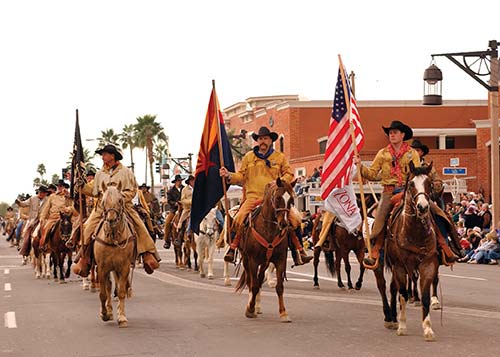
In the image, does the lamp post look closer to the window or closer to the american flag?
the american flag

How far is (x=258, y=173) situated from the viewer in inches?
610

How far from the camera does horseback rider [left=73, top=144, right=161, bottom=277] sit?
14938 millimetres

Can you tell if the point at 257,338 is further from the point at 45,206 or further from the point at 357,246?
the point at 45,206

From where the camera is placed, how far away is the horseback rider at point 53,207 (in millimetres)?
24969

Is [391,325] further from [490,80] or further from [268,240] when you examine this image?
[490,80]

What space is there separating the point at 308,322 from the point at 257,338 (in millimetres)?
1890

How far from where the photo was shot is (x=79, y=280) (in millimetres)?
24812

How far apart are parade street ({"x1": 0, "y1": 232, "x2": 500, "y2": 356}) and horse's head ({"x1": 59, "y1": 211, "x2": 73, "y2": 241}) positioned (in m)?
1.99

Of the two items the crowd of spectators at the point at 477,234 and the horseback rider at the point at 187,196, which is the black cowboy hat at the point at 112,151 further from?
the crowd of spectators at the point at 477,234

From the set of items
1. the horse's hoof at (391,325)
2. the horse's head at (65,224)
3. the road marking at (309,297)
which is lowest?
the road marking at (309,297)

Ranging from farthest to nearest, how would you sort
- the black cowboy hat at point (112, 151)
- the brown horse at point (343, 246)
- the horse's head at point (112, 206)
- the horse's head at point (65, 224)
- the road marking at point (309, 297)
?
1. the horse's head at point (65, 224)
2. the brown horse at point (343, 246)
3. the road marking at point (309, 297)
4. the black cowboy hat at point (112, 151)
5. the horse's head at point (112, 206)

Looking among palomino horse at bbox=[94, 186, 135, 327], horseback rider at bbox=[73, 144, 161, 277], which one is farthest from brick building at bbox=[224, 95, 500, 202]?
palomino horse at bbox=[94, 186, 135, 327]

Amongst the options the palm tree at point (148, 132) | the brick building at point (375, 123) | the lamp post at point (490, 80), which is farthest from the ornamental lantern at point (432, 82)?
the palm tree at point (148, 132)

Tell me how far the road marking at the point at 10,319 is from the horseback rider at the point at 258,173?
3.50 m
